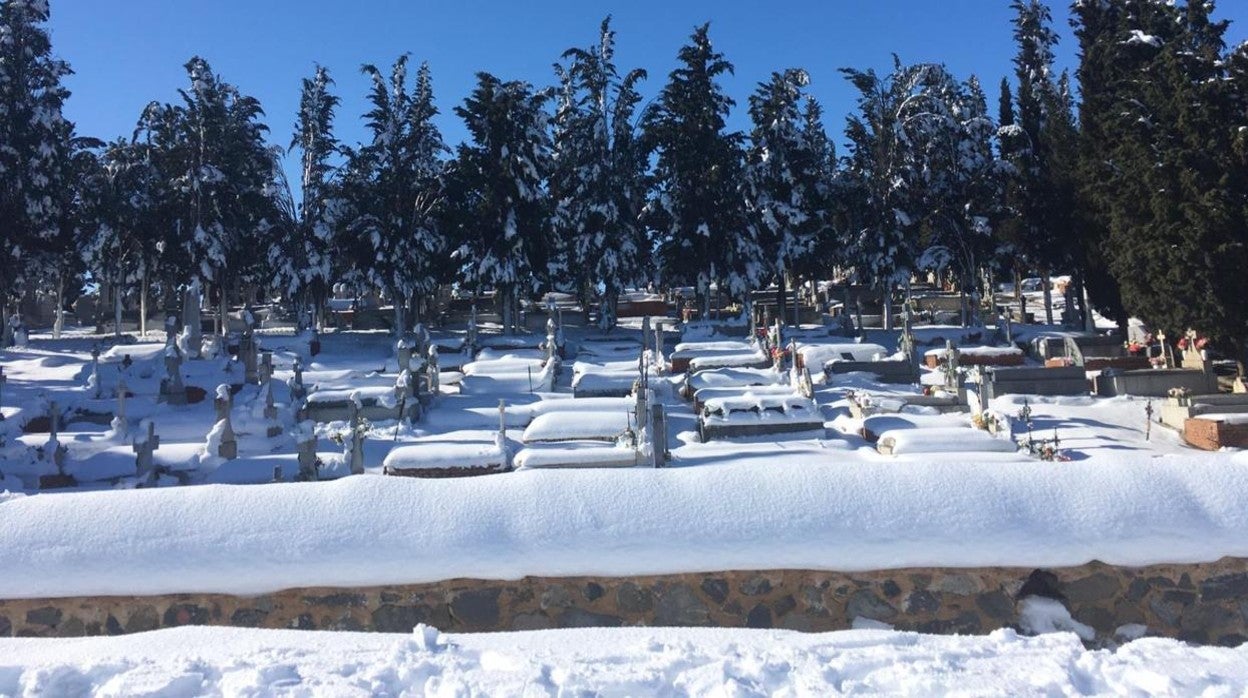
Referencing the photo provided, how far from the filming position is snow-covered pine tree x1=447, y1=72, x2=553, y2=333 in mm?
35031

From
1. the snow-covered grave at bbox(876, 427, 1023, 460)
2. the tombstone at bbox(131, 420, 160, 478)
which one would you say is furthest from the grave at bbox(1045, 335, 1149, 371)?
the tombstone at bbox(131, 420, 160, 478)

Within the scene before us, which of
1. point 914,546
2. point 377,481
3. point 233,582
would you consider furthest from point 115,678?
point 914,546

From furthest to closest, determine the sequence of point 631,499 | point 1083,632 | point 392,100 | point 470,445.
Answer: point 392,100, point 470,445, point 631,499, point 1083,632

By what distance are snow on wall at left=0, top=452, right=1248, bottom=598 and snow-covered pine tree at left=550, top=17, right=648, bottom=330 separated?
106 ft

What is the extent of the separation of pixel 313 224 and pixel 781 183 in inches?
808

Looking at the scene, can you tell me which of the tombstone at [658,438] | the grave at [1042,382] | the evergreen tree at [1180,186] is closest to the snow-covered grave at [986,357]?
the evergreen tree at [1180,186]

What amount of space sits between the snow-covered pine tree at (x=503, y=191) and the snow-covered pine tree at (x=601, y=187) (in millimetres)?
1874

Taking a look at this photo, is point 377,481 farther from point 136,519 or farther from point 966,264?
point 966,264

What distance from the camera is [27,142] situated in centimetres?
3180

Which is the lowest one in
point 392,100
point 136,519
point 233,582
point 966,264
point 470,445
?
point 470,445

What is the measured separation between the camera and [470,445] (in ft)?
50.8

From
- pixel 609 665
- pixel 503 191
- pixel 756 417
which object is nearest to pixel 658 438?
pixel 756 417

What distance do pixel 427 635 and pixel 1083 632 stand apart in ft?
10.8

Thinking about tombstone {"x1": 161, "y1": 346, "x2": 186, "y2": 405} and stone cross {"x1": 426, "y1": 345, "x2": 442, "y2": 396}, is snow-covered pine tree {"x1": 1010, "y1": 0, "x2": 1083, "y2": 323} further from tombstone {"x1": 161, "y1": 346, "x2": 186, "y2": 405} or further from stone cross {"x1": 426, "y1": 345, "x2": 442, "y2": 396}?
tombstone {"x1": 161, "y1": 346, "x2": 186, "y2": 405}
